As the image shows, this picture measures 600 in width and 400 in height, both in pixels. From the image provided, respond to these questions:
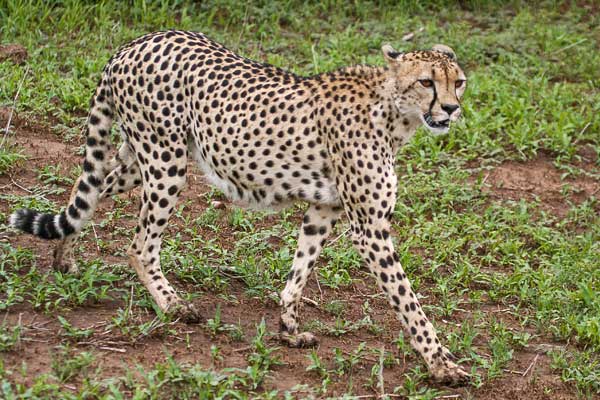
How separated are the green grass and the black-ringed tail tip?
0.22 meters

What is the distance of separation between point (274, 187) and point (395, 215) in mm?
1835

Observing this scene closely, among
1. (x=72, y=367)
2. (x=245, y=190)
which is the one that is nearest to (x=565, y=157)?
(x=245, y=190)

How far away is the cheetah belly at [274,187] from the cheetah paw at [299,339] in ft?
2.19

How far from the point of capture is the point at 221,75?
567 cm

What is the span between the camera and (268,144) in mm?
5562

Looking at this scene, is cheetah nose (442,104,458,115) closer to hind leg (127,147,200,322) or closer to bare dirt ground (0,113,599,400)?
bare dirt ground (0,113,599,400)

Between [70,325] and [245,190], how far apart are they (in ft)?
3.70

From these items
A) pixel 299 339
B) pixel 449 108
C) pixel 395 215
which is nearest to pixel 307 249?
pixel 299 339

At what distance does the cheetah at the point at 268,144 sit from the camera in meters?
5.32

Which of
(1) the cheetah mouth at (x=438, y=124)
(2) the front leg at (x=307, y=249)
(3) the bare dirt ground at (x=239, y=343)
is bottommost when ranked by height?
(3) the bare dirt ground at (x=239, y=343)

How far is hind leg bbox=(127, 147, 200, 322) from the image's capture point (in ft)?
18.4

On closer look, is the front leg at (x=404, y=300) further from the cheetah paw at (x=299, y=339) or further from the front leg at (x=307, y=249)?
the cheetah paw at (x=299, y=339)

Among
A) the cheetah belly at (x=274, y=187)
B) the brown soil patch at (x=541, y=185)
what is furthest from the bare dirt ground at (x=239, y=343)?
the brown soil patch at (x=541, y=185)

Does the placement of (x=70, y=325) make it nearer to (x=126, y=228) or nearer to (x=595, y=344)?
(x=126, y=228)
